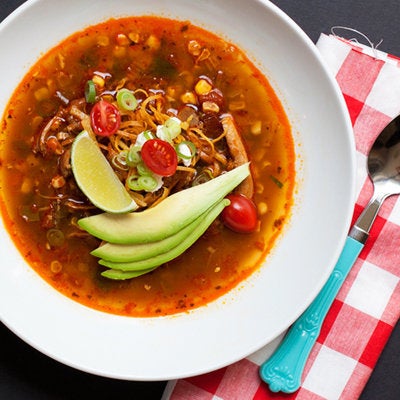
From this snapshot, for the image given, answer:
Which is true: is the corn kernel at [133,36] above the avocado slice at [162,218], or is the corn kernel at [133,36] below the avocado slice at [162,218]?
above

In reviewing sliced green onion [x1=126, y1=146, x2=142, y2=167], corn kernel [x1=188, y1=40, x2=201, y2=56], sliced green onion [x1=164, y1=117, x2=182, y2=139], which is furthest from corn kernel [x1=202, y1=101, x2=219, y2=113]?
sliced green onion [x1=126, y1=146, x2=142, y2=167]

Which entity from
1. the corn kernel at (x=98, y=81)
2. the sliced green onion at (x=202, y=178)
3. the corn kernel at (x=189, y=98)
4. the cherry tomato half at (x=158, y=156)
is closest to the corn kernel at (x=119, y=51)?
the corn kernel at (x=98, y=81)

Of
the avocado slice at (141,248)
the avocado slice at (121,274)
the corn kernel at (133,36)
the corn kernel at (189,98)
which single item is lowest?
the avocado slice at (121,274)

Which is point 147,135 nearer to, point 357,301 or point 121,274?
point 121,274

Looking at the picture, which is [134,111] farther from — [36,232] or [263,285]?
[263,285]

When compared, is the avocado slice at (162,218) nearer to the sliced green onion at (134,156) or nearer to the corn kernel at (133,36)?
the sliced green onion at (134,156)

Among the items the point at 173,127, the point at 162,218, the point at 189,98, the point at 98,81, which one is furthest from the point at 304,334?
the point at 98,81
